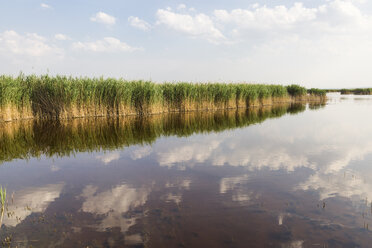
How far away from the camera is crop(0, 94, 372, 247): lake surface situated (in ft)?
15.8

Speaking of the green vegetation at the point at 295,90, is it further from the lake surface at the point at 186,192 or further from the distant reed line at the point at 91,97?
the lake surface at the point at 186,192

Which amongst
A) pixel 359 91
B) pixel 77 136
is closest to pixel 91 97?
pixel 77 136

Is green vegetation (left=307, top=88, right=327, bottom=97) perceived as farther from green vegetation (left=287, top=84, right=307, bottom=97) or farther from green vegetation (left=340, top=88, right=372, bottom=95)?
green vegetation (left=340, top=88, right=372, bottom=95)

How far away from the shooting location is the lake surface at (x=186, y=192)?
190 inches

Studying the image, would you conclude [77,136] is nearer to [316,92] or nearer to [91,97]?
[91,97]

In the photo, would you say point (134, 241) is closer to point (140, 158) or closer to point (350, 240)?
point (350, 240)

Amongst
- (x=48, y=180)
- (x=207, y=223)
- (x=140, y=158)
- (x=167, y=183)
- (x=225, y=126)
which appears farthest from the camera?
(x=225, y=126)

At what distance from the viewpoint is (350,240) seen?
4.65m

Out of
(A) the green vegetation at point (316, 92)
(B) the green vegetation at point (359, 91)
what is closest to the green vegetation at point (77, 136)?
(A) the green vegetation at point (316, 92)

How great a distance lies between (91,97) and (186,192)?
1879 centimetres

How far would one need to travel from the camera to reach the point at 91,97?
23172 mm

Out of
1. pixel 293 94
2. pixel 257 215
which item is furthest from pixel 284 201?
pixel 293 94

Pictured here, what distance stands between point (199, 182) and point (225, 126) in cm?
1180

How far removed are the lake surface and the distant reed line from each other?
26.9 ft
